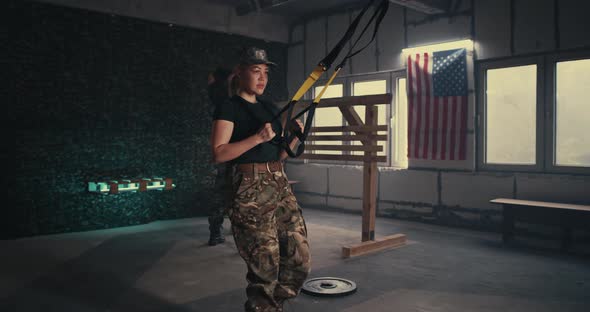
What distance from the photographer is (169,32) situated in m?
7.23

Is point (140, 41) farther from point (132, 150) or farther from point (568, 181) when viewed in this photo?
point (568, 181)

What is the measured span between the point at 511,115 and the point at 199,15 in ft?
17.0

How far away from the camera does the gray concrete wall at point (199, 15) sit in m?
6.54

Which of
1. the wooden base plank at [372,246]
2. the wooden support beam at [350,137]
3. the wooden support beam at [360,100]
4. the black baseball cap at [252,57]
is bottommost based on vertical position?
the wooden base plank at [372,246]

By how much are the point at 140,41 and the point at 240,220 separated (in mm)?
5279

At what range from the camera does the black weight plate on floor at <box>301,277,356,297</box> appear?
11.9 ft

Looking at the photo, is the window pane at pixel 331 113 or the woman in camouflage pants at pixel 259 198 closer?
the woman in camouflage pants at pixel 259 198

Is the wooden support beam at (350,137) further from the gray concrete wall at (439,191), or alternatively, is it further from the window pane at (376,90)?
the window pane at (376,90)

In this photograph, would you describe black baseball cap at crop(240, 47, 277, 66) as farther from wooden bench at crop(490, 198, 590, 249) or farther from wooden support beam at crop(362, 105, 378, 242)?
wooden bench at crop(490, 198, 590, 249)

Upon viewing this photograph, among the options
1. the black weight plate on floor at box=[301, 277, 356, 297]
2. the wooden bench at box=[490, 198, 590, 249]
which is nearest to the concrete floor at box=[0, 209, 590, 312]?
the black weight plate on floor at box=[301, 277, 356, 297]

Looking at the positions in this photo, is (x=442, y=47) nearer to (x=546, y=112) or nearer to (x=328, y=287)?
(x=546, y=112)

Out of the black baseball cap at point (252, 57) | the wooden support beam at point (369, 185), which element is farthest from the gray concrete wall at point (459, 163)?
the black baseball cap at point (252, 57)

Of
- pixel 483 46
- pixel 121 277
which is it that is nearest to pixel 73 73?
pixel 121 277

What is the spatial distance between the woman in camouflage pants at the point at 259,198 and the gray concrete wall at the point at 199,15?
480cm
